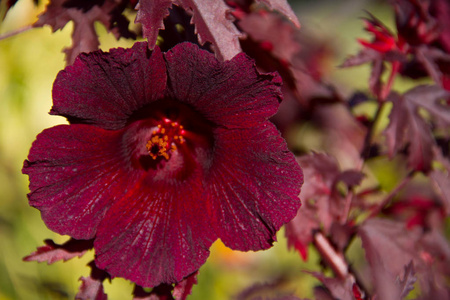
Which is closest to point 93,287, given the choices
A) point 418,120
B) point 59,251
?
point 59,251

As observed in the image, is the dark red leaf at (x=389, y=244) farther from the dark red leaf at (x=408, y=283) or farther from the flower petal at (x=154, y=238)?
the flower petal at (x=154, y=238)

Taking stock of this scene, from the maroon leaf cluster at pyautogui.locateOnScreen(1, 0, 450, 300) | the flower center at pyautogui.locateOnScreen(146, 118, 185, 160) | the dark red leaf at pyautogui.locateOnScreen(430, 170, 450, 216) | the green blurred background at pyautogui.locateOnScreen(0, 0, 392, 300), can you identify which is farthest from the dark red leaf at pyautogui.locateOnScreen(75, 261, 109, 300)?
the green blurred background at pyautogui.locateOnScreen(0, 0, 392, 300)

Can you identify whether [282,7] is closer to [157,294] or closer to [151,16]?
[151,16]

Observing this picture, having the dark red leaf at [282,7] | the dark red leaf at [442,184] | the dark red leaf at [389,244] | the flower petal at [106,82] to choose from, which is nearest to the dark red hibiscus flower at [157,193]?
the flower petal at [106,82]

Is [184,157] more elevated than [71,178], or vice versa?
[71,178]

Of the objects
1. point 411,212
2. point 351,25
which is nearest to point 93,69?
point 411,212

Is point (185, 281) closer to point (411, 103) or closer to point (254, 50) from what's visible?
point (254, 50)

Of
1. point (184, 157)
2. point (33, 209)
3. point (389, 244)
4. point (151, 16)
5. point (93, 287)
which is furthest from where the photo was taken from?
point (33, 209)
